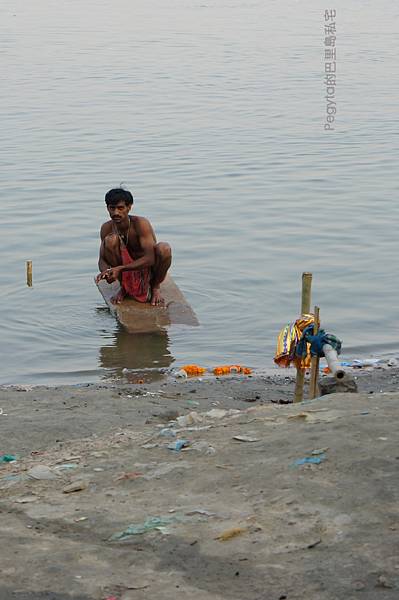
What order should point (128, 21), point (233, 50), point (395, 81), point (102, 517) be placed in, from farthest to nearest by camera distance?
point (128, 21), point (233, 50), point (395, 81), point (102, 517)

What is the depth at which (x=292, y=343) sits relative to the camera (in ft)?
19.2

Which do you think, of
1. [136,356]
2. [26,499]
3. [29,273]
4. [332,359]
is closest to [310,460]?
[26,499]

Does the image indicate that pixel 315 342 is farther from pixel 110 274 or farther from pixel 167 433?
pixel 110 274

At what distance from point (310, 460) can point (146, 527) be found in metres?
0.77

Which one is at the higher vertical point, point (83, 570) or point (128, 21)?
point (128, 21)

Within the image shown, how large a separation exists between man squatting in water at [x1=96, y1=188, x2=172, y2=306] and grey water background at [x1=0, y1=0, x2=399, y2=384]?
A: 0.36 metres

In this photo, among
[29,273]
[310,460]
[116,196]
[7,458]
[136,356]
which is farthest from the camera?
[29,273]

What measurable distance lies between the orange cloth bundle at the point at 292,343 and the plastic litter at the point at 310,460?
5.10ft

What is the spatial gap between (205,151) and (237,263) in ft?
18.2

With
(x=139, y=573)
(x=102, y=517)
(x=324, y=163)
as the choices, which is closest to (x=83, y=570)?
(x=139, y=573)

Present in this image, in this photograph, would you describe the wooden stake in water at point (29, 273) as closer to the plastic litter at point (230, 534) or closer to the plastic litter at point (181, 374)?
the plastic litter at point (181, 374)

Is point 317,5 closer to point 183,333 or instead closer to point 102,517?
point 183,333

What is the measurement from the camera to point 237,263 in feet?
34.9

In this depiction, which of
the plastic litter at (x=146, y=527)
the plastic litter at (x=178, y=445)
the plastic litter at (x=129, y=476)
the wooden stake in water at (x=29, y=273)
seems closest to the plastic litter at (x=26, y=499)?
the plastic litter at (x=129, y=476)
